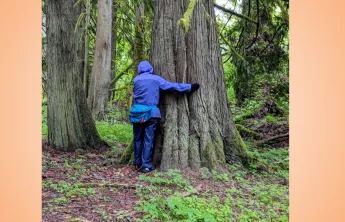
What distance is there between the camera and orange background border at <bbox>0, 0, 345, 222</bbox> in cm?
293

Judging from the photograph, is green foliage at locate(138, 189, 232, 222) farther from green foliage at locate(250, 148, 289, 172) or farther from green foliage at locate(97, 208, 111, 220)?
green foliage at locate(250, 148, 289, 172)

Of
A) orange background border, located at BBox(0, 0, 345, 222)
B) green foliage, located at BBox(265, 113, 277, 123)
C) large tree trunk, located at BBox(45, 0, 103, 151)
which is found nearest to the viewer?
orange background border, located at BBox(0, 0, 345, 222)

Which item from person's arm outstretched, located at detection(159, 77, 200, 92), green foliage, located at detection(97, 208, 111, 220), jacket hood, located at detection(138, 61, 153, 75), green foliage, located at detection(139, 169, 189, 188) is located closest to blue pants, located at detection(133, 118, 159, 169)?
green foliage, located at detection(139, 169, 189, 188)

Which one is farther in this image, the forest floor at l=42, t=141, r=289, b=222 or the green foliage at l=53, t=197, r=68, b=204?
the green foliage at l=53, t=197, r=68, b=204

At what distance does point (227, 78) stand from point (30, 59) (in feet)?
7.73

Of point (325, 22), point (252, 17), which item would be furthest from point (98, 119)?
point (325, 22)

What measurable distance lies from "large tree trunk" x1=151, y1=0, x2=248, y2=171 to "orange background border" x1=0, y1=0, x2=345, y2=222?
3.08ft

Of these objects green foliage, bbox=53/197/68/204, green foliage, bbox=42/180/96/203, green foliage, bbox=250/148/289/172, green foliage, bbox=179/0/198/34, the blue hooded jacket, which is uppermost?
green foliage, bbox=179/0/198/34

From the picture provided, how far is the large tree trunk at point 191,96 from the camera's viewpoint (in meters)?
3.79

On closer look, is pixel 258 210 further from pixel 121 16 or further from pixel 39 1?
pixel 121 16

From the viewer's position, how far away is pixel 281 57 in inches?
158

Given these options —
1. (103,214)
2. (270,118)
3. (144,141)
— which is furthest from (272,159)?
(103,214)

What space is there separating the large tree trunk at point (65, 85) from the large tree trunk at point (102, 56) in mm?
2068

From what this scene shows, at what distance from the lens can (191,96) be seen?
3873 millimetres
